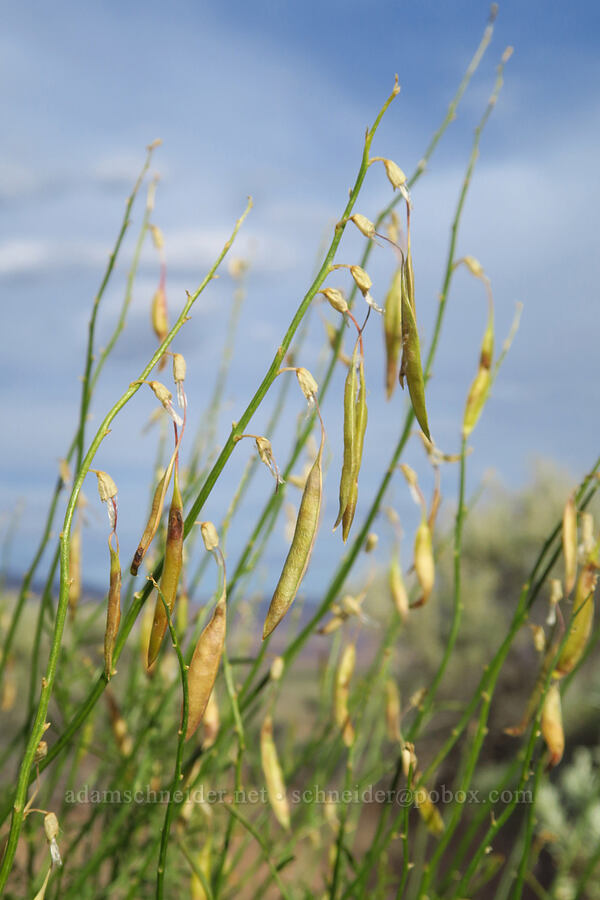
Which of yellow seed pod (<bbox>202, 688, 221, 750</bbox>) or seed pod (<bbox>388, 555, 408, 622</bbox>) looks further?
seed pod (<bbox>388, 555, 408, 622</bbox>)

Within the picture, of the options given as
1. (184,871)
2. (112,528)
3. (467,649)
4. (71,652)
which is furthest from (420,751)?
(112,528)

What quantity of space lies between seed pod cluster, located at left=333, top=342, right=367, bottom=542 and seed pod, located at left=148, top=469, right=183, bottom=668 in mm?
97

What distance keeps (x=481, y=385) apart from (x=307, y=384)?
46 centimetres

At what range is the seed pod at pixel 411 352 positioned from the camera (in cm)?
51

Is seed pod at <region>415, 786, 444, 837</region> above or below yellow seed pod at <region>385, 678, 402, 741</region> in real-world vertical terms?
below

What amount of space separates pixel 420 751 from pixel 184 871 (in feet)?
12.1

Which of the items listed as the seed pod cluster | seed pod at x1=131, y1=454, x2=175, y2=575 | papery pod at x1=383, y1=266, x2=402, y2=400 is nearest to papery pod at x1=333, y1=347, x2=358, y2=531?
the seed pod cluster

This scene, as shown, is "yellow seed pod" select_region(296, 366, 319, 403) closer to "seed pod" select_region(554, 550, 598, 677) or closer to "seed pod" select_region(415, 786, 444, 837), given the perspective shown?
"seed pod" select_region(554, 550, 598, 677)

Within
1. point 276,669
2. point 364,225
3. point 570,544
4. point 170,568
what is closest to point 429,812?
point 276,669

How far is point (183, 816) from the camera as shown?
1.03 metres

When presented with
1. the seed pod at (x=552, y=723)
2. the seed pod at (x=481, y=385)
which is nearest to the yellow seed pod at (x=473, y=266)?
the seed pod at (x=481, y=385)

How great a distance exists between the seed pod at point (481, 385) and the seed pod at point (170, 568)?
0.48 m

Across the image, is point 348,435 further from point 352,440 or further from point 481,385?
point 481,385

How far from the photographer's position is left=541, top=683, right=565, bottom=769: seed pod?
83cm
